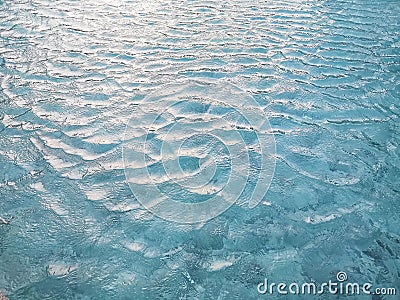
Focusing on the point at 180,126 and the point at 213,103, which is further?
the point at 213,103

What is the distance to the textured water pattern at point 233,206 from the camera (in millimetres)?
2488

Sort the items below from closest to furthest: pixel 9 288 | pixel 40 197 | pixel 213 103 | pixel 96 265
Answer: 1. pixel 9 288
2. pixel 96 265
3. pixel 40 197
4. pixel 213 103

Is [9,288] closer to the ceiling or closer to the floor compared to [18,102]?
closer to the floor

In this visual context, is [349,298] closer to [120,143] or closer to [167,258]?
[167,258]

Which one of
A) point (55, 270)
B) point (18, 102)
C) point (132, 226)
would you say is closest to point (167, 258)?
point (132, 226)

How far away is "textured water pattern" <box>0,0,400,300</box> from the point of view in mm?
2488

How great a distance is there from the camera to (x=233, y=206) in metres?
2.90

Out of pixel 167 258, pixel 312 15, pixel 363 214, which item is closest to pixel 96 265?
pixel 167 258

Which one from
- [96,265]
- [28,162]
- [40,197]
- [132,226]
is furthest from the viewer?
[28,162]

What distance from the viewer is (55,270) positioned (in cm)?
246

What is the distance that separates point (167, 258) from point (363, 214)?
5.16ft

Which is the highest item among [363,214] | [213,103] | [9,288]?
[213,103]

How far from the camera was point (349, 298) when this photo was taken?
7.73 ft

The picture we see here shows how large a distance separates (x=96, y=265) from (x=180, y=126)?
1609 millimetres
